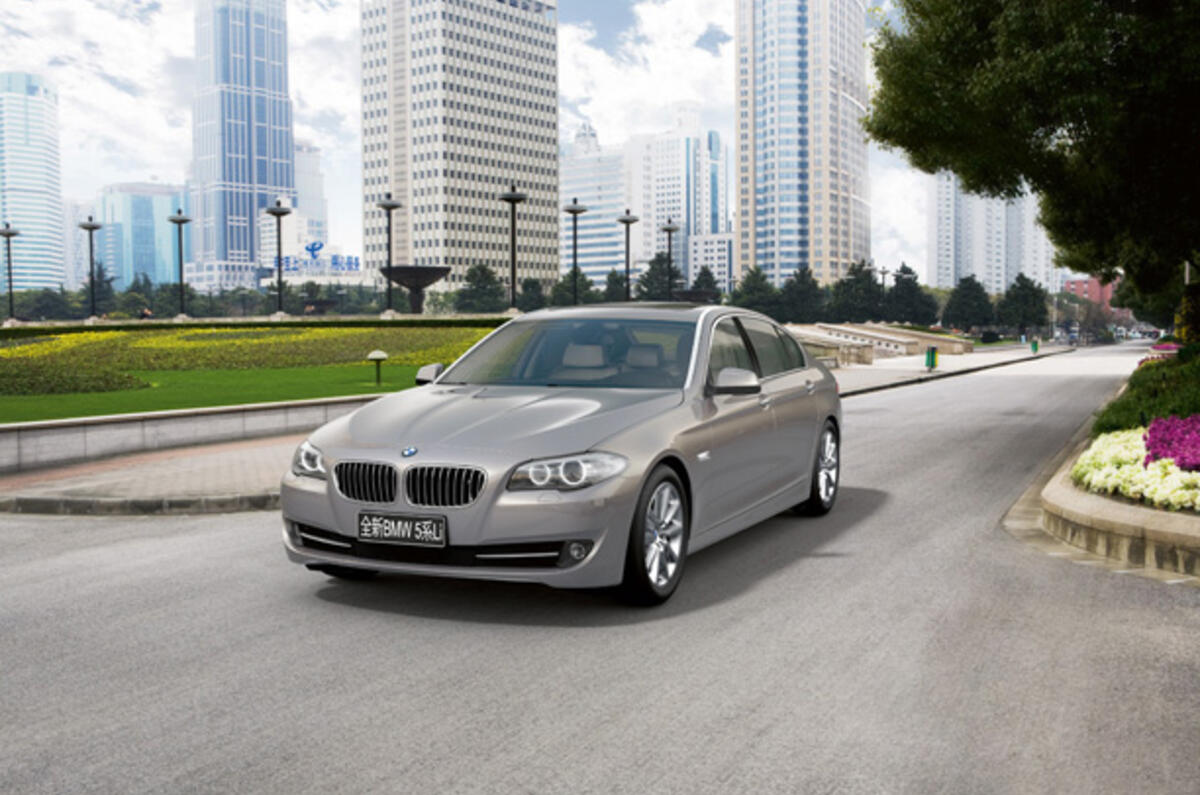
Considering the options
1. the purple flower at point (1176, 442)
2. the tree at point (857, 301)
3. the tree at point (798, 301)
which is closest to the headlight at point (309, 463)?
the purple flower at point (1176, 442)

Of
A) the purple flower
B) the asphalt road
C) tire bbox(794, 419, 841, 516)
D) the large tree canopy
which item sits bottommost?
the asphalt road

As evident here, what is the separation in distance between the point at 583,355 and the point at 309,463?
186 cm

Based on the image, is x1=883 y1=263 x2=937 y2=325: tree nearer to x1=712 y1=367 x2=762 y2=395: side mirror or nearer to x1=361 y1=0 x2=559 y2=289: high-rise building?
x1=361 y1=0 x2=559 y2=289: high-rise building

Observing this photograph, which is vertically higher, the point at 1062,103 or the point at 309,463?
the point at 1062,103

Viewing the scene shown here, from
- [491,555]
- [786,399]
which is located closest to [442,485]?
[491,555]

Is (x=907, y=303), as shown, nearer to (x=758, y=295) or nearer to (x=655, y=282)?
(x=758, y=295)

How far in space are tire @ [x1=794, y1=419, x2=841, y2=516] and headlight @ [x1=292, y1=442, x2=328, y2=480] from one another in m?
4.10

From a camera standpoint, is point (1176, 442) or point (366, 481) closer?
point (366, 481)

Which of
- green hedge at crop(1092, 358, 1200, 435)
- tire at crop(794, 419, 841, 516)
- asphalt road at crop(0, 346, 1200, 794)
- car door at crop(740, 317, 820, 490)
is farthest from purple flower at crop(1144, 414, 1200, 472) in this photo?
car door at crop(740, 317, 820, 490)

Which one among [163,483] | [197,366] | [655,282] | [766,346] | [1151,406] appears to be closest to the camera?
[766,346]

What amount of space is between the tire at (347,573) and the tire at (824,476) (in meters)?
3.65

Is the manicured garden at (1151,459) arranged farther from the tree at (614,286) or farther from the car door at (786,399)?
the tree at (614,286)

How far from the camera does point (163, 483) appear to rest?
10.8 m

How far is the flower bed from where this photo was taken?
7.73 m
